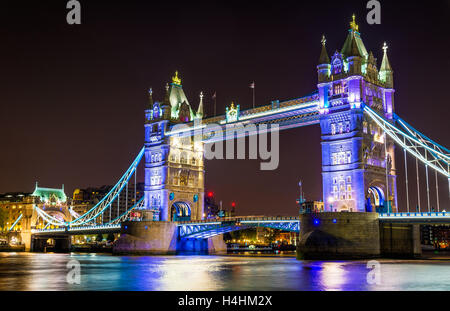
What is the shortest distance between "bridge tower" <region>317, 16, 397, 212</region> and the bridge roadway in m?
4.40

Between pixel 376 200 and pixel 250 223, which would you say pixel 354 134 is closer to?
pixel 376 200

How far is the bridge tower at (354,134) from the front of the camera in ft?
188

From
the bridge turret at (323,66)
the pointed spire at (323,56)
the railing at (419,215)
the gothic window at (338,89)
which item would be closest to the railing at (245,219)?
the railing at (419,215)

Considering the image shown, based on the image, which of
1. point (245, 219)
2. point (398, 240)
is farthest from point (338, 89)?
point (245, 219)

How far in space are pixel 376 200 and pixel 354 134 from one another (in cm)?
884

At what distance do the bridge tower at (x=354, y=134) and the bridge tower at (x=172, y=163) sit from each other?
27.1m

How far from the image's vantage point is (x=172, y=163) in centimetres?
8025

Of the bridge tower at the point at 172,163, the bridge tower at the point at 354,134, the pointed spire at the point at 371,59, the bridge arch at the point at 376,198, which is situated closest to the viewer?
the bridge tower at the point at 354,134

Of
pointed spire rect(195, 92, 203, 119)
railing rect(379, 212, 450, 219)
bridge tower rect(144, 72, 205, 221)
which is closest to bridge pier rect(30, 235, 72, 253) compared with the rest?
bridge tower rect(144, 72, 205, 221)

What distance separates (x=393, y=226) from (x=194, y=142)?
3651cm

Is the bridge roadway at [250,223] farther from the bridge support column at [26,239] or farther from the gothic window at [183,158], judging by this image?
the bridge support column at [26,239]

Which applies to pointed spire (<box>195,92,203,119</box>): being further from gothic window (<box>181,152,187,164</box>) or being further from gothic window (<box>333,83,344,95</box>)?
gothic window (<box>333,83,344,95</box>)
